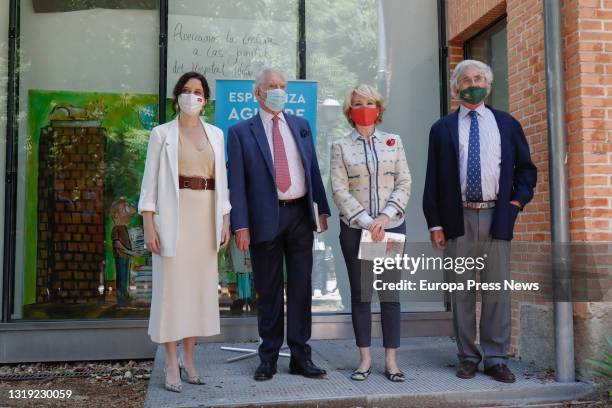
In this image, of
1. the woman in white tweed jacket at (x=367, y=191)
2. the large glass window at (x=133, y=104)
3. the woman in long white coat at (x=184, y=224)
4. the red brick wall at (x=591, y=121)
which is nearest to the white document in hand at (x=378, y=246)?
the woman in white tweed jacket at (x=367, y=191)

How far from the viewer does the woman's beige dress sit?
12.1 ft

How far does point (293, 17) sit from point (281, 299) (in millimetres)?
3227

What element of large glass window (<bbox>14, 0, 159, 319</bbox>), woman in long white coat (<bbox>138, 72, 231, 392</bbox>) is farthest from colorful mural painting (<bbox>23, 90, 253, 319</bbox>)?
woman in long white coat (<bbox>138, 72, 231, 392</bbox>)

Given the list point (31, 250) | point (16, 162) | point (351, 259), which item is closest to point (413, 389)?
point (351, 259)

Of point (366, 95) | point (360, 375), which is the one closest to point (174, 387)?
point (360, 375)

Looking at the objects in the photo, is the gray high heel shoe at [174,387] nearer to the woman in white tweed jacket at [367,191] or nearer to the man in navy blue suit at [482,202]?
the woman in white tweed jacket at [367,191]

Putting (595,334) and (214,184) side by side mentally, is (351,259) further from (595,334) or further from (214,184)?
(595,334)

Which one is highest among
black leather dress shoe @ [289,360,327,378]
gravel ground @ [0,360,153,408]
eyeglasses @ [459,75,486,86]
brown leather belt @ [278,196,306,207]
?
eyeglasses @ [459,75,486,86]

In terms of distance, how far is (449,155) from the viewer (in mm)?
4098

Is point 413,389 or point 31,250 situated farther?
point 31,250

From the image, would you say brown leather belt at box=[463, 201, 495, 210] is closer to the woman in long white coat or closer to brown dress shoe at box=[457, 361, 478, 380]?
brown dress shoe at box=[457, 361, 478, 380]

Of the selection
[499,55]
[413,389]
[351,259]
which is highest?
[499,55]

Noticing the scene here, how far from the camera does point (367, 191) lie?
12.9 feet

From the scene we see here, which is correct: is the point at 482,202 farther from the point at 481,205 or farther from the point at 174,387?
the point at 174,387
